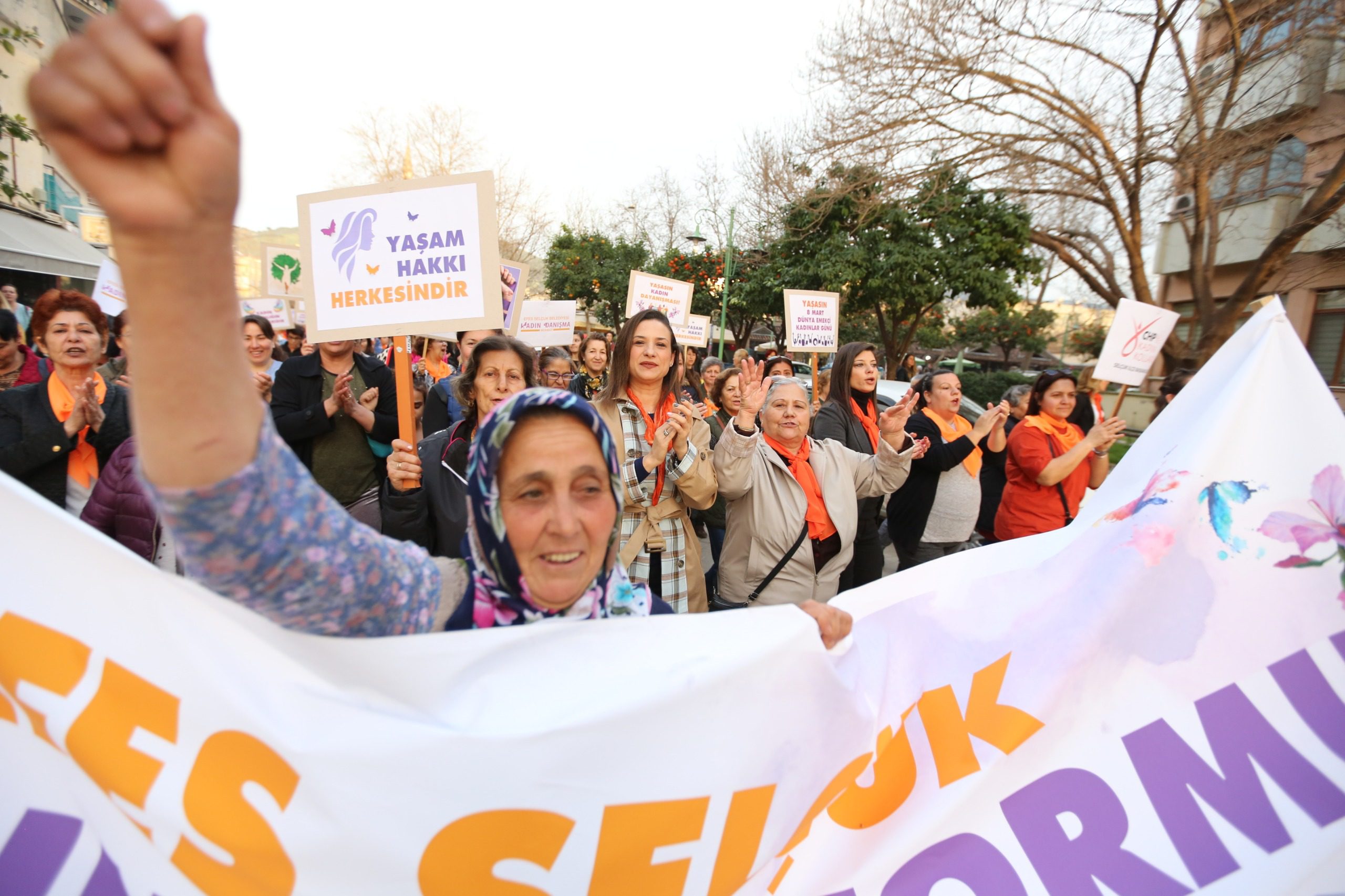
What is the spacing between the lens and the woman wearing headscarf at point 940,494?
14.4 feet

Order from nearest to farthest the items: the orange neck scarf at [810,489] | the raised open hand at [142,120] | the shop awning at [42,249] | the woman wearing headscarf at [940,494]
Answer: the raised open hand at [142,120] → the orange neck scarf at [810,489] → the woman wearing headscarf at [940,494] → the shop awning at [42,249]

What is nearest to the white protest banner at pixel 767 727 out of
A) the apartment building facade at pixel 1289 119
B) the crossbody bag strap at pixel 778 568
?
the crossbody bag strap at pixel 778 568

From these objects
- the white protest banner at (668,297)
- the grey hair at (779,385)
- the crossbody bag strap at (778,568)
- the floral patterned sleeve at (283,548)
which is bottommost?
the crossbody bag strap at (778,568)

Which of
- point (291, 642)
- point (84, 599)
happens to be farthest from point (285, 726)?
point (84, 599)

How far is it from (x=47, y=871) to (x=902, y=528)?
13.3 ft

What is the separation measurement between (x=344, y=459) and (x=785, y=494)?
A: 228 centimetres

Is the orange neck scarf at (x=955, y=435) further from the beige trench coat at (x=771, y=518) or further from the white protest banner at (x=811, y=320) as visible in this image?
the white protest banner at (x=811, y=320)

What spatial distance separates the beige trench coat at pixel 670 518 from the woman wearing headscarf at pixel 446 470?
583mm

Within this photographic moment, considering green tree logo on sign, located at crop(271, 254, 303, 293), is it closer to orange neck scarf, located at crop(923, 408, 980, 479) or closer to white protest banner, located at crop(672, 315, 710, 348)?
white protest banner, located at crop(672, 315, 710, 348)

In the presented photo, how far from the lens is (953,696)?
68.2 inches

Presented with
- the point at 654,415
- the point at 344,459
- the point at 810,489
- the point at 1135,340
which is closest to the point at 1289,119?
the point at 1135,340

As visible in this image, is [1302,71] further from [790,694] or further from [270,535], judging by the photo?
[270,535]

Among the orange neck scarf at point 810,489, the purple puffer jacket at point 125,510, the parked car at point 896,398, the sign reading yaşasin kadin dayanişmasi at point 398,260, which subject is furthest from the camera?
the parked car at point 896,398

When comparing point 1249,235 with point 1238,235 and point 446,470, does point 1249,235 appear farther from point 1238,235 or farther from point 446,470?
point 446,470
